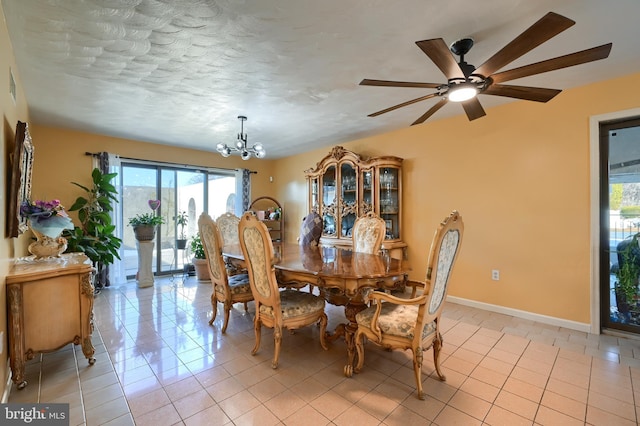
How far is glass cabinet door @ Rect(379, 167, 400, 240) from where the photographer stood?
406cm

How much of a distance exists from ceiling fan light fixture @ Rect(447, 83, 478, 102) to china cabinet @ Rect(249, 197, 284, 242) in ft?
14.5

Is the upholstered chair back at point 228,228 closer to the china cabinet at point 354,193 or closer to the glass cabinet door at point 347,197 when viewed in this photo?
the china cabinet at point 354,193

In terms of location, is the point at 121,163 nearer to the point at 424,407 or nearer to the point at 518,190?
the point at 424,407

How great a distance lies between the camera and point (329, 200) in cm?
466

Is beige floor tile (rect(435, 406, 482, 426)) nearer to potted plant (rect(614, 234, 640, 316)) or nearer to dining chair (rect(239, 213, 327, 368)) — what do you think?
dining chair (rect(239, 213, 327, 368))

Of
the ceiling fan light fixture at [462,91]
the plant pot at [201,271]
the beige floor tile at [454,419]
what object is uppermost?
the ceiling fan light fixture at [462,91]

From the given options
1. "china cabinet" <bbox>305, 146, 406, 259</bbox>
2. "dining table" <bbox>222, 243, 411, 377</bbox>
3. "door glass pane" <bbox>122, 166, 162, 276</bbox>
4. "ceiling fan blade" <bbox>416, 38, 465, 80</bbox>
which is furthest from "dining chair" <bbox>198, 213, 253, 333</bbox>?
"door glass pane" <bbox>122, 166, 162, 276</bbox>

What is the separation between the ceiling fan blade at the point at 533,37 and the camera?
3.93 ft

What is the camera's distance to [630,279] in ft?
8.63

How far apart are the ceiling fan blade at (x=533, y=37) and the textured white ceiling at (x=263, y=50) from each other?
0.37m

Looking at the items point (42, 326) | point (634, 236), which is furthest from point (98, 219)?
point (634, 236)

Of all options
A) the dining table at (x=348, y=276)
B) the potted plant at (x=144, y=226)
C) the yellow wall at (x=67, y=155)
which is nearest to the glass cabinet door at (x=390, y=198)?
the dining table at (x=348, y=276)

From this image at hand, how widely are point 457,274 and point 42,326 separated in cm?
408

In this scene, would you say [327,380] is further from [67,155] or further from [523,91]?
[67,155]
